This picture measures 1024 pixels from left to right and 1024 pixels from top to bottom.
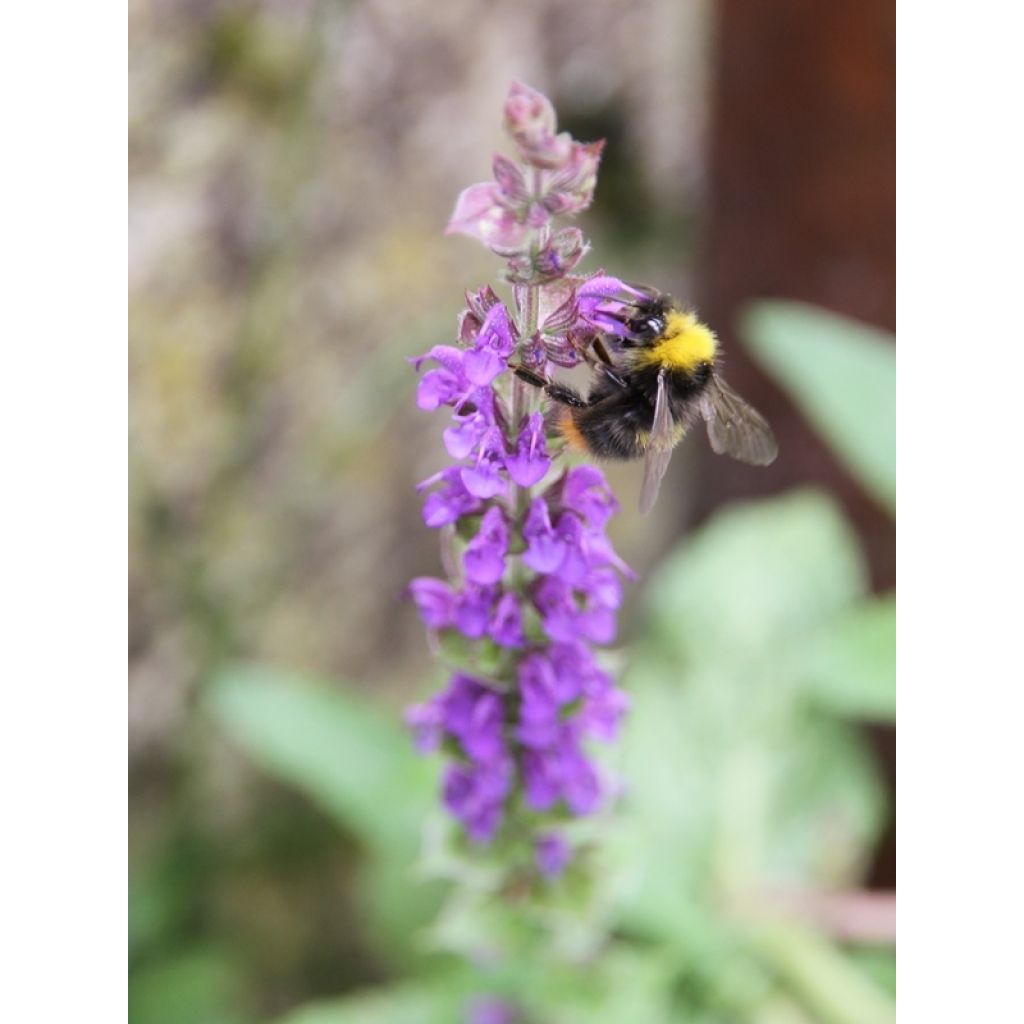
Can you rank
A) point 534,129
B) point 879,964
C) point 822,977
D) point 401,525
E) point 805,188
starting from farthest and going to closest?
point 805,188 < point 401,525 < point 879,964 < point 822,977 < point 534,129

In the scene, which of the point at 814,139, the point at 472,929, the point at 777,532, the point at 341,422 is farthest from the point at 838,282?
the point at 472,929

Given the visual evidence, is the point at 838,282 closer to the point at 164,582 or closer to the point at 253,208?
the point at 253,208

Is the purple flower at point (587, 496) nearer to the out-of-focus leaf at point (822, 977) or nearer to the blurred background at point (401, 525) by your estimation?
the blurred background at point (401, 525)

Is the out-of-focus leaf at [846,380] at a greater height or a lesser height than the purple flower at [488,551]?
greater

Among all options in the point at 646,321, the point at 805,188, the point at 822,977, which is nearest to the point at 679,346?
the point at 646,321

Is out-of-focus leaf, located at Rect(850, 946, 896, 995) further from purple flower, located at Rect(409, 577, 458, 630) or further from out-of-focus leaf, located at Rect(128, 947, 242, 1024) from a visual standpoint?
purple flower, located at Rect(409, 577, 458, 630)

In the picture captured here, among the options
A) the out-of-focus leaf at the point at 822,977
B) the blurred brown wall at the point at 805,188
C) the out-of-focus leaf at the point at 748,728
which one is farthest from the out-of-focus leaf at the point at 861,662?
the blurred brown wall at the point at 805,188

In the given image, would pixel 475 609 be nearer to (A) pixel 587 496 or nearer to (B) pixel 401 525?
(A) pixel 587 496
